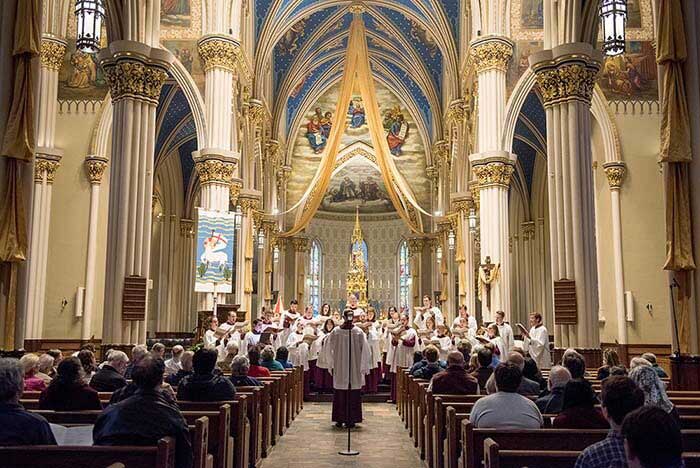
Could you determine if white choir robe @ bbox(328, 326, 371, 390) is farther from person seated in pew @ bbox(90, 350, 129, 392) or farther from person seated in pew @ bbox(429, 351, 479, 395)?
person seated in pew @ bbox(90, 350, 129, 392)

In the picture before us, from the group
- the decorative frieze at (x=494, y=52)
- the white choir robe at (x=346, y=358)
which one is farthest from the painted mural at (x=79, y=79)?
the white choir robe at (x=346, y=358)

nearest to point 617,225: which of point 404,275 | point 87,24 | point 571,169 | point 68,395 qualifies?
point 571,169

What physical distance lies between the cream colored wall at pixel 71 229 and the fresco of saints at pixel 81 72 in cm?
78

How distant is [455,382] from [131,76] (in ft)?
23.5

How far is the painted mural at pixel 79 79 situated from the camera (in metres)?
17.2

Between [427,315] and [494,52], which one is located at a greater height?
[494,52]

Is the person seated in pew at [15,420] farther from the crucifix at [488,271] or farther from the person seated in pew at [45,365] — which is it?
the crucifix at [488,271]

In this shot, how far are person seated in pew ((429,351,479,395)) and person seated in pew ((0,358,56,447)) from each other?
4367 millimetres

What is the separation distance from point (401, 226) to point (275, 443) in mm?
28480

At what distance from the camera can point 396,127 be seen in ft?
114

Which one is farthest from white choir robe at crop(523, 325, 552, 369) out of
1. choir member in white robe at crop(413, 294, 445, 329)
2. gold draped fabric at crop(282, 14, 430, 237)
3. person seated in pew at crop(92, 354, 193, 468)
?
person seated in pew at crop(92, 354, 193, 468)

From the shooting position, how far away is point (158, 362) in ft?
14.0

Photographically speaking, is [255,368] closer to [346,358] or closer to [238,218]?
[346,358]

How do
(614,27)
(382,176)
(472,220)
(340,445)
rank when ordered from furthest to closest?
(382,176) < (472,220) < (614,27) < (340,445)
